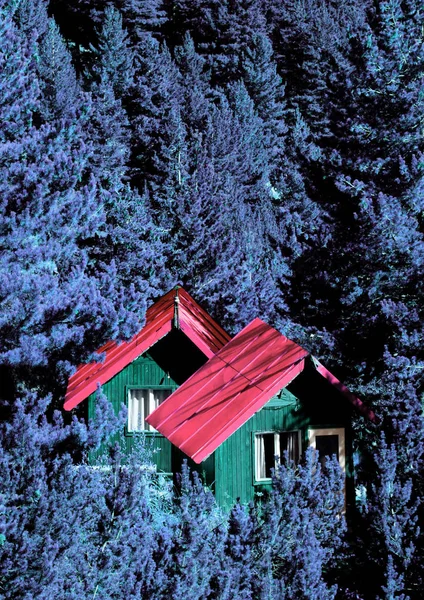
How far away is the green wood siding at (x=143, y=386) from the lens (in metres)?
16.6

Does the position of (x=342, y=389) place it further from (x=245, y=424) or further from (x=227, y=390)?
(x=227, y=390)

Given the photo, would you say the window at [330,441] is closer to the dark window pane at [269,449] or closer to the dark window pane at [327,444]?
the dark window pane at [327,444]

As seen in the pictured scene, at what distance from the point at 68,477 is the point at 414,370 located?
7.82 m

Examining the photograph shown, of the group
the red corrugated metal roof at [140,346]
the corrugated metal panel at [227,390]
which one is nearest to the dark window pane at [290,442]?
the corrugated metal panel at [227,390]

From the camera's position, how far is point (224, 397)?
1452 centimetres

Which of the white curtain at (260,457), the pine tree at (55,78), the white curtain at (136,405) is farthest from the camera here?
the pine tree at (55,78)

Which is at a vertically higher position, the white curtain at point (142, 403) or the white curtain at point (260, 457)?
the white curtain at point (142, 403)

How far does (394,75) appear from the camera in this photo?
18.8 m

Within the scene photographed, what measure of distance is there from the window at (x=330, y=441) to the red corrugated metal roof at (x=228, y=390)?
0.96 meters

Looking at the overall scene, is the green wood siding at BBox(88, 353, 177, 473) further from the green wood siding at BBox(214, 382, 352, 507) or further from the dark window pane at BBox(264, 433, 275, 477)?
the dark window pane at BBox(264, 433, 275, 477)

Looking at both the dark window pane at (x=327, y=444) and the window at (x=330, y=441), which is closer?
the window at (x=330, y=441)

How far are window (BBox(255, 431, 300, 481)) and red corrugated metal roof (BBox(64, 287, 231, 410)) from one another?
2129 millimetres

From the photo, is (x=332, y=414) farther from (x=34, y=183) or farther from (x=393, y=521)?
(x=34, y=183)

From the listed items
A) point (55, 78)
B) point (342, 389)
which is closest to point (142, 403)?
point (342, 389)
